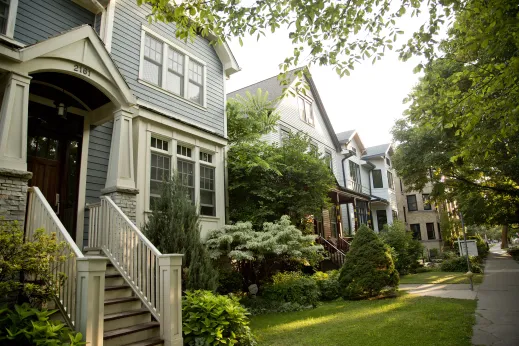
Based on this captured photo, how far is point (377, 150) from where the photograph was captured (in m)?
32.6

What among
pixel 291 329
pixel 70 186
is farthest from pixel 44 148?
pixel 291 329

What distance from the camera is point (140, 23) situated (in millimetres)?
9945

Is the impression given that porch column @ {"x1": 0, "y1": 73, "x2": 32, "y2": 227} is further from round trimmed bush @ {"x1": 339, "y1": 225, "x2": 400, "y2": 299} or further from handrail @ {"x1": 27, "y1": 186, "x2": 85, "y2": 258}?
round trimmed bush @ {"x1": 339, "y1": 225, "x2": 400, "y2": 299}

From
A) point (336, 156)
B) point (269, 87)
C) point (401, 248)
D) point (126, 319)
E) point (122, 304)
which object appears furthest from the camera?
point (336, 156)

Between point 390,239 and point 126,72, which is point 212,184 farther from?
point 390,239

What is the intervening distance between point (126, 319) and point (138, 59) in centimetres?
702

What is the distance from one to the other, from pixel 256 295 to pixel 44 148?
6.94m

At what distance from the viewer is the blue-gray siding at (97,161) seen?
8109 millimetres

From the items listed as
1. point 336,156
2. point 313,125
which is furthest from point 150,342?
point 336,156

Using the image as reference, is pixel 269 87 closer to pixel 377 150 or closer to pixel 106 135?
pixel 106 135

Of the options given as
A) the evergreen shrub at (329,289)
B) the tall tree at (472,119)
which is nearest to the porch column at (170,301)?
the tall tree at (472,119)

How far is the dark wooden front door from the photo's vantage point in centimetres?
737

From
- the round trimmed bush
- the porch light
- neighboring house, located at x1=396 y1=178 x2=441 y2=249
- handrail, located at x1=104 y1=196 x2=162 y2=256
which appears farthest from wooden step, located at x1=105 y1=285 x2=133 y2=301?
neighboring house, located at x1=396 y1=178 x2=441 y2=249

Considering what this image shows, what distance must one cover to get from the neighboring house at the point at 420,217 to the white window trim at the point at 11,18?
34.4 m
